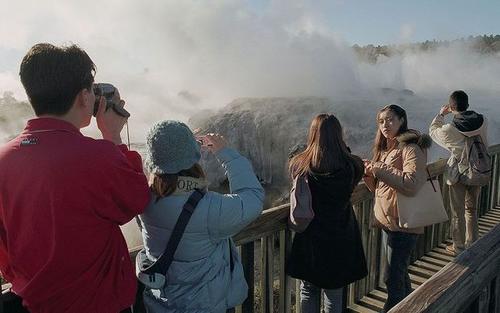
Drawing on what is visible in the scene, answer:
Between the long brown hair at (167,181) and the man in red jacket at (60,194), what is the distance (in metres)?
0.19

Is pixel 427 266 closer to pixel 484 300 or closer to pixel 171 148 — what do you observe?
pixel 484 300

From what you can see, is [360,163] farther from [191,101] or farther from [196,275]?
[191,101]

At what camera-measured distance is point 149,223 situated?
6.11 ft

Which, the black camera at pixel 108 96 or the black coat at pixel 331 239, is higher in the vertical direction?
the black camera at pixel 108 96

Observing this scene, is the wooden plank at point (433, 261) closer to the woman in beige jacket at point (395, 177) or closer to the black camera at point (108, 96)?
the woman in beige jacket at point (395, 177)

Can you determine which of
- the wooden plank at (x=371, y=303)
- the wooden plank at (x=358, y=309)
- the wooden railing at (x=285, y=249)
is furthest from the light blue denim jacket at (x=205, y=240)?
the wooden plank at (x=371, y=303)

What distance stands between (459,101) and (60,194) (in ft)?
12.8

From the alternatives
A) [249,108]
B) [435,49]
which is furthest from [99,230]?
[435,49]

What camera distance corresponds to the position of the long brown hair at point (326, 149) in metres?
2.57

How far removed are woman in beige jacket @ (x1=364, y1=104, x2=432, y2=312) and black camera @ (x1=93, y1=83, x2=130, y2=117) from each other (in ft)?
6.34

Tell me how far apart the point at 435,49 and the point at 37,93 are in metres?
65.0

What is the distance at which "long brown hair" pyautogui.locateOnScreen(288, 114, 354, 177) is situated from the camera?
2572mm

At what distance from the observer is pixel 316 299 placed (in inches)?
116

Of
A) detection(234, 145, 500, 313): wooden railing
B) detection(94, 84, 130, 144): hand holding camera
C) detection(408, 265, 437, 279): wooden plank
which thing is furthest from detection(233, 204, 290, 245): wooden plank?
detection(408, 265, 437, 279): wooden plank
